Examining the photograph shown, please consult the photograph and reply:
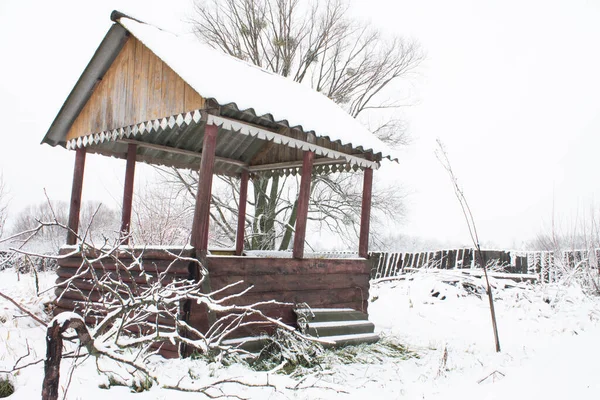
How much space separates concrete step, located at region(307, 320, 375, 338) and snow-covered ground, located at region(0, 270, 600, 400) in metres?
0.53

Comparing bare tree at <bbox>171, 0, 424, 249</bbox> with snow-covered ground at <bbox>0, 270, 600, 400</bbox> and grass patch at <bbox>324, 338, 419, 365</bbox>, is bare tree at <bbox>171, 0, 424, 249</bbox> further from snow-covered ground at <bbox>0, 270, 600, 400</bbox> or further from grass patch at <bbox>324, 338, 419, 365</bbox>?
grass patch at <bbox>324, 338, 419, 365</bbox>

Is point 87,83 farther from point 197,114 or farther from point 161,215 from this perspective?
point 161,215

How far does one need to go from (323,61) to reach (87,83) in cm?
1415

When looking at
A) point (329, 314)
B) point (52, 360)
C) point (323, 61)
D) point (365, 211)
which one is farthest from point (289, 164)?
point (323, 61)

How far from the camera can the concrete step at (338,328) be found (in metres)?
6.92

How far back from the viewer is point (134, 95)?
22.8 feet

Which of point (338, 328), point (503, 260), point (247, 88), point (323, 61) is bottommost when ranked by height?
point (338, 328)

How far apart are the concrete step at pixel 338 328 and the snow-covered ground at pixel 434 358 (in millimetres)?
531

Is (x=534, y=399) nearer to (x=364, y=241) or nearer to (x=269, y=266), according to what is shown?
(x=269, y=266)

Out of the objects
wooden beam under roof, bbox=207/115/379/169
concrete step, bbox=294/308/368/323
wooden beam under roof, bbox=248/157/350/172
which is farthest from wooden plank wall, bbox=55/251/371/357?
wooden beam under roof, bbox=248/157/350/172

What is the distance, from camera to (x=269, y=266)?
6.77 metres

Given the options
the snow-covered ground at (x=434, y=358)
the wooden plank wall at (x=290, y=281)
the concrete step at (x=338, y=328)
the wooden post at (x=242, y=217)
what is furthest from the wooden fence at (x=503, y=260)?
the concrete step at (x=338, y=328)

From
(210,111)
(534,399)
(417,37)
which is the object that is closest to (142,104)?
(210,111)

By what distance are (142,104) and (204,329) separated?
3.19m
